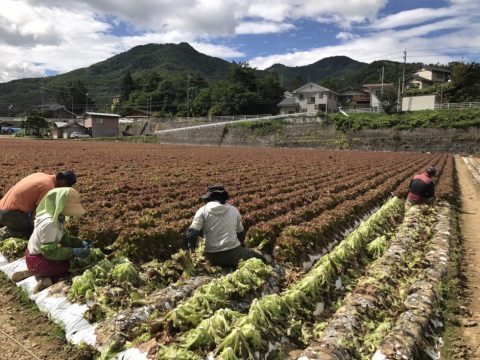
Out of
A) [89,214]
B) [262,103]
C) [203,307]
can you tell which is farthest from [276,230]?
[262,103]

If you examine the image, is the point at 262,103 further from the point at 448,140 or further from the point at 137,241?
the point at 137,241

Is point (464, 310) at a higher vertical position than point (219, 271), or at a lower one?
lower

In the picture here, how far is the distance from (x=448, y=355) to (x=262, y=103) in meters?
69.5

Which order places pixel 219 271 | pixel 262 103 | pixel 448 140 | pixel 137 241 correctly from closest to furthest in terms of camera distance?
pixel 219 271
pixel 137 241
pixel 448 140
pixel 262 103

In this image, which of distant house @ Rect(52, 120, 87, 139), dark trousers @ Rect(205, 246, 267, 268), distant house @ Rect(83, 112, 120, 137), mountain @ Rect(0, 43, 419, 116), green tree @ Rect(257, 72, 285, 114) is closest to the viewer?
dark trousers @ Rect(205, 246, 267, 268)

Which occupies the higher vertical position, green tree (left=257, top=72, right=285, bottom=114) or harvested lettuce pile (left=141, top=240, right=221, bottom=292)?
green tree (left=257, top=72, right=285, bottom=114)

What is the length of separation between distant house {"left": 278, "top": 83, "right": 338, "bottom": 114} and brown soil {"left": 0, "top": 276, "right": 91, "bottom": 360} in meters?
68.6

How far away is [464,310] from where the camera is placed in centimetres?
562

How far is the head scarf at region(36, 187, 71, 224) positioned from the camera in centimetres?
532

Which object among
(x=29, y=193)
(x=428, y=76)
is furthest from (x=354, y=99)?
(x=29, y=193)

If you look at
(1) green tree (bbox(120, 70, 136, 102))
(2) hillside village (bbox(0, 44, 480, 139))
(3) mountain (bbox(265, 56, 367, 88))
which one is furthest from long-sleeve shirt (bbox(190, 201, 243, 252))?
(3) mountain (bbox(265, 56, 367, 88))

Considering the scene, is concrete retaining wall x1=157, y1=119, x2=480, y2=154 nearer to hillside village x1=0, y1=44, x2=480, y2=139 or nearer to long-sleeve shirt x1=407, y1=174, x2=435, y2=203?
hillside village x1=0, y1=44, x2=480, y2=139

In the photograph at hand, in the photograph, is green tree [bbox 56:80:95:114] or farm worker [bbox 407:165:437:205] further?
green tree [bbox 56:80:95:114]

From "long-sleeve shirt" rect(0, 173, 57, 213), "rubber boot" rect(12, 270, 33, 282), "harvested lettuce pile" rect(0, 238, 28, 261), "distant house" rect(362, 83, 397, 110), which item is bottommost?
"rubber boot" rect(12, 270, 33, 282)
